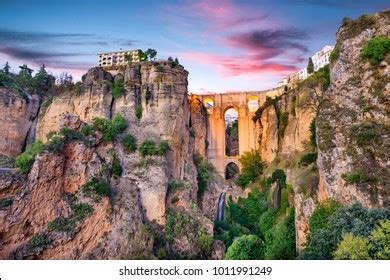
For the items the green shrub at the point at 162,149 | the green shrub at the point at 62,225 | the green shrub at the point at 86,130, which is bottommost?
the green shrub at the point at 62,225

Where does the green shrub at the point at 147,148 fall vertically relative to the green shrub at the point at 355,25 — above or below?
below

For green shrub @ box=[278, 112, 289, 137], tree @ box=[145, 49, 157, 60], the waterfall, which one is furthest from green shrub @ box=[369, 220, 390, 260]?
tree @ box=[145, 49, 157, 60]

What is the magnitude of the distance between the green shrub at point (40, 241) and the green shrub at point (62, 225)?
0.28 metres

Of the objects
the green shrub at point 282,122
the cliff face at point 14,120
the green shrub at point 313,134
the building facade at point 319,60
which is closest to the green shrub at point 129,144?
the cliff face at point 14,120

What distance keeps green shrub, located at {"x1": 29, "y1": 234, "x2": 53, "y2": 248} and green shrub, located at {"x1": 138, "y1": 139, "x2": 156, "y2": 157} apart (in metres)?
4.50

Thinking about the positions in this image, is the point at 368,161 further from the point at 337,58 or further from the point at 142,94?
the point at 142,94

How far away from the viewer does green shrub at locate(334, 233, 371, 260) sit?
537 cm

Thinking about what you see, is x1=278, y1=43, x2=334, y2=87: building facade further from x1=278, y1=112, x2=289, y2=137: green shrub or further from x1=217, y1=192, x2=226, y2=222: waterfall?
x1=217, y1=192, x2=226, y2=222: waterfall

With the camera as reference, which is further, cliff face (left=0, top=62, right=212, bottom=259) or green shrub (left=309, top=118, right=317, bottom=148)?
green shrub (left=309, top=118, right=317, bottom=148)

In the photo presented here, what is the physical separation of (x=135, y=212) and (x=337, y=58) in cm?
750

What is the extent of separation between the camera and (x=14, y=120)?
564 inches

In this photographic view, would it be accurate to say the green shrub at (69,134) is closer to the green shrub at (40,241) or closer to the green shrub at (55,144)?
the green shrub at (55,144)

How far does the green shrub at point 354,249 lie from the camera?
5367 mm

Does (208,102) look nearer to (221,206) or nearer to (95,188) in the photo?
(221,206)
